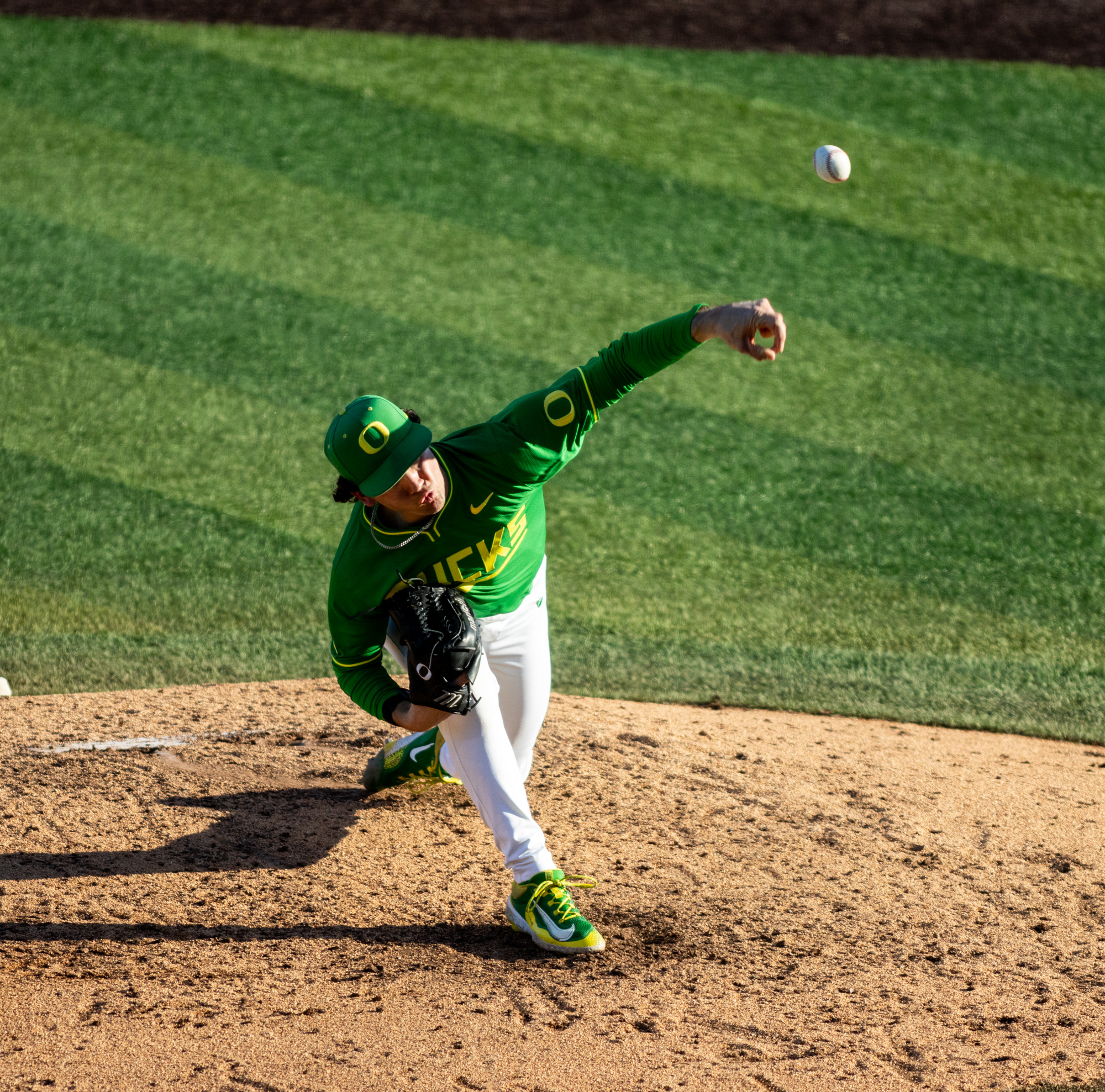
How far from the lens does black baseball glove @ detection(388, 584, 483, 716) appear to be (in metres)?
3.34

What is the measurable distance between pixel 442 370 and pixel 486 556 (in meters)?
4.31

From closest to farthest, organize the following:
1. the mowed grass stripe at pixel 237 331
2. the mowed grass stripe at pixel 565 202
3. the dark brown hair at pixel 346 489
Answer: the dark brown hair at pixel 346 489
the mowed grass stripe at pixel 237 331
the mowed grass stripe at pixel 565 202

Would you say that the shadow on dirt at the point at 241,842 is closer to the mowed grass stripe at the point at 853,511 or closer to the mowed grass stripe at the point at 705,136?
the mowed grass stripe at the point at 853,511

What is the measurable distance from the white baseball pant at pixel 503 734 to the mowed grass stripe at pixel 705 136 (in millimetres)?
6328

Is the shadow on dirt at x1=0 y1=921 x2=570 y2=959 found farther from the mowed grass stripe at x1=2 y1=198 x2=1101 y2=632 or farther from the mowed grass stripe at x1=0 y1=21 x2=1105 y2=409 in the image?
the mowed grass stripe at x1=0 y1=21 x2=1105 y2=409

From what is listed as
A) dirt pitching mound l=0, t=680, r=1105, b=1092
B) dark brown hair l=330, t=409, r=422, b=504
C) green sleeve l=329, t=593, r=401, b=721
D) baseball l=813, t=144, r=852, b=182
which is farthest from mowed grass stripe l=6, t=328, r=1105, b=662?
dark brown hair l=330, t=409, r=422, b=504

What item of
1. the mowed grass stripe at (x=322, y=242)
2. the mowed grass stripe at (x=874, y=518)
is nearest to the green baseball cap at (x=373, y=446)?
the mowed grass stripe at (x=874, y=518)

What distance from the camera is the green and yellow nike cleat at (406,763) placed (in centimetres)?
434

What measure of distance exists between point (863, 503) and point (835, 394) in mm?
1123

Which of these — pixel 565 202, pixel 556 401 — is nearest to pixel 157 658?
pixel 556 401

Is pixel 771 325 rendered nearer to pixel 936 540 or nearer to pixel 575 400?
pixel 575 400

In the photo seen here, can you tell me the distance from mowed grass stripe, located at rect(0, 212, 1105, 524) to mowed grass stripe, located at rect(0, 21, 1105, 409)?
40cm

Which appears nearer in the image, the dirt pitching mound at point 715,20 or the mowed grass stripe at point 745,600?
the mowed grass stripe at point 745,600

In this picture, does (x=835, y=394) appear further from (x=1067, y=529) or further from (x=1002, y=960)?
(x=1002, y=960)
